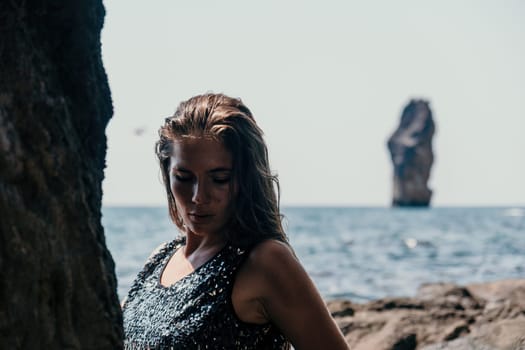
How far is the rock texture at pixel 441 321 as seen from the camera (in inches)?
189

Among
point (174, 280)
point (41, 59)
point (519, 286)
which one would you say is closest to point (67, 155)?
point (41, 59)

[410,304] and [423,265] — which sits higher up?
[410,304]

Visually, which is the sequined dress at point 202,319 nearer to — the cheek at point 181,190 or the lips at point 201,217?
the lips at point 201,217

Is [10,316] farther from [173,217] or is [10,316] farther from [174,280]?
[173,217]

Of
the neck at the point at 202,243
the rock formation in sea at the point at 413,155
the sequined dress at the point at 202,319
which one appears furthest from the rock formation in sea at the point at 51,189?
the rock formation in sea at the point at 413,155

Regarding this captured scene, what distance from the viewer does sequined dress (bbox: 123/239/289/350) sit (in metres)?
2.22

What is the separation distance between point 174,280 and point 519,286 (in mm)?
6133

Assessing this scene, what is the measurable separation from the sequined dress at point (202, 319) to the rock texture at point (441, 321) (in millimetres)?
2735

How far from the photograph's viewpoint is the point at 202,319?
2234 millimetres

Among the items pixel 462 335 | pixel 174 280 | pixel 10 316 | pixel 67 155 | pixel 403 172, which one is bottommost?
pixel 403 172

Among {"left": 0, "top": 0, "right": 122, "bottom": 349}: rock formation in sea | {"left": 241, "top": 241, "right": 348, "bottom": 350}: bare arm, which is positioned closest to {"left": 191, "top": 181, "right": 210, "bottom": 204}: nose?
{"left": 241, "top": 241, "right": 348, "bottom": 350}: bare arm

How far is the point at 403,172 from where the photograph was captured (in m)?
82.8

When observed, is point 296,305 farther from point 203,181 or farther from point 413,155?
point 413,155

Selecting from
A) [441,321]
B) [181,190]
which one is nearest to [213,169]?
[181,190]
